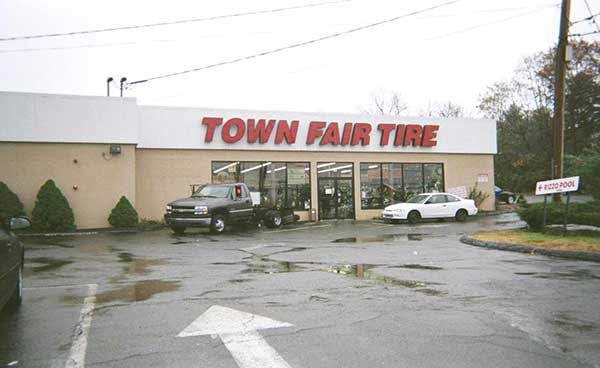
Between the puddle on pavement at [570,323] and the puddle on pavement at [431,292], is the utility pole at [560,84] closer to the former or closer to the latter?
the puddle on pavement at [431,292]

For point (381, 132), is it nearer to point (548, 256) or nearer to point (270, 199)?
point (270, 199)

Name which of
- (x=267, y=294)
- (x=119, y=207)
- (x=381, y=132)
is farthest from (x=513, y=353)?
(x=381, y=132)

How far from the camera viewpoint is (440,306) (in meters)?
6.77

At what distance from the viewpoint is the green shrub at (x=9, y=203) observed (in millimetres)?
20906

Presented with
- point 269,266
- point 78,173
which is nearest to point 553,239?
point 269,266

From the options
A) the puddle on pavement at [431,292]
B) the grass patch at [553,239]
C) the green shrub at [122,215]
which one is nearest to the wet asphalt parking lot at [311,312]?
the puddle on pavement at [431,292]

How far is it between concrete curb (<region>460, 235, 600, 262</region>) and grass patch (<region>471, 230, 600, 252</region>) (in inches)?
9.4

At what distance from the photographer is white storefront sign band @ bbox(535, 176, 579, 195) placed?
14.4 meters

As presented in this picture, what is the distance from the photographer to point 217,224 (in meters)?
20.1

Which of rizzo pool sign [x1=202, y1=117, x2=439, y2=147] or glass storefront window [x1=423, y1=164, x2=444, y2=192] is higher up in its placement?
rizzo pool sign [x1=202, y1=117, x2=439, y2=147]

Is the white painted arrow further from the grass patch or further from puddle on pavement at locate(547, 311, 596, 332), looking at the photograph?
the grass patch

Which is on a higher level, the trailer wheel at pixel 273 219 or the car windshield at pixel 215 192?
the car windshield at pixel 215 192

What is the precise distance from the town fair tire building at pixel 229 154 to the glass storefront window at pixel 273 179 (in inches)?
2.1

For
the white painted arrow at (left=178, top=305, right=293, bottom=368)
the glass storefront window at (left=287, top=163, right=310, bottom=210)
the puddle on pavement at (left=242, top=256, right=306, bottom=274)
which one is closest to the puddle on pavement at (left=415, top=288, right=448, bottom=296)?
the white painted arrow at (left=178, top=305, right=293, bottom=368)
